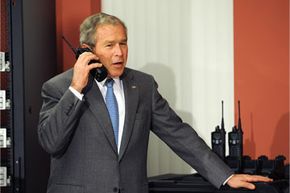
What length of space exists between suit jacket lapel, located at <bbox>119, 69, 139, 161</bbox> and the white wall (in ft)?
3.99

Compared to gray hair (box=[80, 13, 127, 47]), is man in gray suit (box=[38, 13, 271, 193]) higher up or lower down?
lower down

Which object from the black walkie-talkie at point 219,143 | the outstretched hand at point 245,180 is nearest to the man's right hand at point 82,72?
the outstretched hand at point 245,180

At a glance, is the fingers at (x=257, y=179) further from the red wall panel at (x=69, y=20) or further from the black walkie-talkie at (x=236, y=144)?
the red wall panel at (x=69, y=20)

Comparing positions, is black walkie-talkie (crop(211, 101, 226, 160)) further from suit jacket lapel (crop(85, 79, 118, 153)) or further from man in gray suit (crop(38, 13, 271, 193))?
suit jacket lapel (crop(85, 79, 118, 153))

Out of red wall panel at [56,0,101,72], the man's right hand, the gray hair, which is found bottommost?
the man's right hand

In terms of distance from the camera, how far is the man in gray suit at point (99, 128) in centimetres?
239

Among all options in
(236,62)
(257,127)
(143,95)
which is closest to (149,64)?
(236,62)

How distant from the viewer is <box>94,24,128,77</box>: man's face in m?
2.49

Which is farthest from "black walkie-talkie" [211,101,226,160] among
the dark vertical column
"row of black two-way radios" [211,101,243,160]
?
the dark vertical column

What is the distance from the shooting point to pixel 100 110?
2477 millimetres

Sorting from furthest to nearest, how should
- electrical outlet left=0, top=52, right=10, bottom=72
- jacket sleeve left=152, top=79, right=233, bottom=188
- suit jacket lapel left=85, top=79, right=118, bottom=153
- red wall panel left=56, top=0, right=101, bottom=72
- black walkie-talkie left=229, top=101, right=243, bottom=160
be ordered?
red wall panel left=56, top=0, right=101, bottom=72, electrical outlet left=0, top=52, right=10, bottom=72, black walkie-talkie left=229, top=101, right=243, bottom=160, jacket sleeve left=152, top=79, right=233, bottom=188, suit jacket lapel left=85, top=79, right=118, bottom=153

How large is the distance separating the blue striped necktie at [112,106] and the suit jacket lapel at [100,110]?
40 millimetres

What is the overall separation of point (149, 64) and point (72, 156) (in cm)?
151

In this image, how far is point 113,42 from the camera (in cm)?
249
